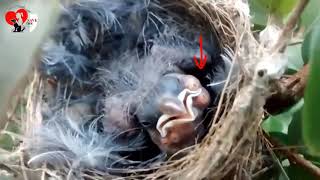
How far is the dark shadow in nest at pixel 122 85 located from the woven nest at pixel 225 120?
19 mm

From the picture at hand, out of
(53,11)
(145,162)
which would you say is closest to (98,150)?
(145,162)

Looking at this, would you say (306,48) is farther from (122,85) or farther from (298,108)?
(122,85)

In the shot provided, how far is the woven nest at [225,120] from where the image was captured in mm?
646

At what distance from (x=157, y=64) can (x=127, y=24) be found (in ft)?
0.43

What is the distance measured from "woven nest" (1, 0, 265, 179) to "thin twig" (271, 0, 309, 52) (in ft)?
0.19

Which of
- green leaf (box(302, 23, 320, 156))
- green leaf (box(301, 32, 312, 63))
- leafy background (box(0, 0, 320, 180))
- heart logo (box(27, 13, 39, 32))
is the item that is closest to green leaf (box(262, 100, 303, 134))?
leafy background (box(0, 0, 320, 180))

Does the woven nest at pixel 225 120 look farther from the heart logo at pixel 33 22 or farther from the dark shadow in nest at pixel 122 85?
the heart logo at pixel 33 22

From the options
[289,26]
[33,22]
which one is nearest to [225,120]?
[289,26]

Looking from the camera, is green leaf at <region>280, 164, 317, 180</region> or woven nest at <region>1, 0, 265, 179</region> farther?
green leaf at <region>280, 164, 317, 180</region>

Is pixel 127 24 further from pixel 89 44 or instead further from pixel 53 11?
pixel 53 11

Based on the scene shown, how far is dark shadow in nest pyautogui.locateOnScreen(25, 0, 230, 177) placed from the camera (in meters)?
0.85

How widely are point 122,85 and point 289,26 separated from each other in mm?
465

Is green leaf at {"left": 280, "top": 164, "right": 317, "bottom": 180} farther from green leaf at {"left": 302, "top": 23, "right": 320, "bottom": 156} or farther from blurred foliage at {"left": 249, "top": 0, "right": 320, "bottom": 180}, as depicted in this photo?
green leaf at {"left": 302, "top": 23, "right": 320, "bottom": 156}

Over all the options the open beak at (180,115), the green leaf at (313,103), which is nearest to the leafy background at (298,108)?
the green leaf at (313,103)
